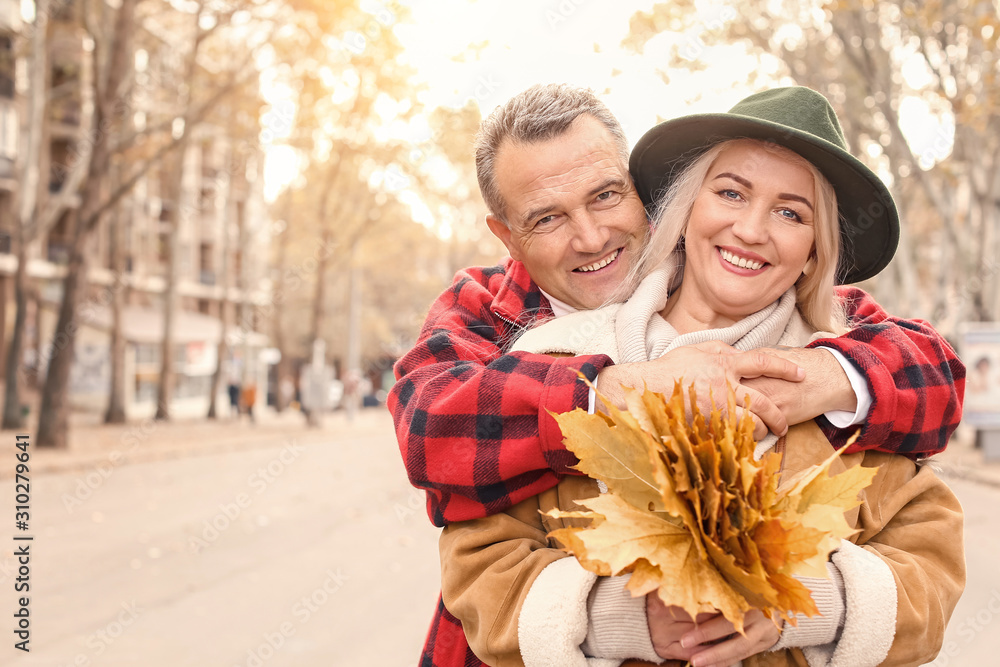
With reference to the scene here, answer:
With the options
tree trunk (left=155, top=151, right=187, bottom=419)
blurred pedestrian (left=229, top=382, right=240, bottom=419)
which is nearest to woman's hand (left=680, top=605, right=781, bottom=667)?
tree trunk (left=155, top=151, right=187, bottom=419)

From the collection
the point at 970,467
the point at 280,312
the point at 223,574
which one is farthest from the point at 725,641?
the point at 280,312

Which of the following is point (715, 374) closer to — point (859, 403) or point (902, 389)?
point (859, 403)

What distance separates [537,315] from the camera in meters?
2.53

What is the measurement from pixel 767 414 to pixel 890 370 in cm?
37

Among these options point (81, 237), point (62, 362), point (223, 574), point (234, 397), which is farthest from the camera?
point (234, 397)

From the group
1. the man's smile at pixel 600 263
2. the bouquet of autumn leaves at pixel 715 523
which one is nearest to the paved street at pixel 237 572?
the man's smile at pixel 600 263

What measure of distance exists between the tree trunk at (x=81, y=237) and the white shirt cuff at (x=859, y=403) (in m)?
15.0

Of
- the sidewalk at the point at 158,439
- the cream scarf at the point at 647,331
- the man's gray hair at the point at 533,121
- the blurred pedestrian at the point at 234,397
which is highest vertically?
the man's gray hair at the point at 533,121

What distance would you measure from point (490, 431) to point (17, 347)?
19.2 metres

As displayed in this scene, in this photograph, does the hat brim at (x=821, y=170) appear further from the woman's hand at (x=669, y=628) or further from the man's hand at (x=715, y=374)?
the woman's hand at (x=669, y=628)

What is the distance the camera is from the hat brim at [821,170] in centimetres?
194

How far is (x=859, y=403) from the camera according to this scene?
189 centimetres

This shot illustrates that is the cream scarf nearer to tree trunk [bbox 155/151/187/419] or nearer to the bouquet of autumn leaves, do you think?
the bouquet of autumn leaves

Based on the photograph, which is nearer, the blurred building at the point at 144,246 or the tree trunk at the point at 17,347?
the tree trunk at the point at 17,347
